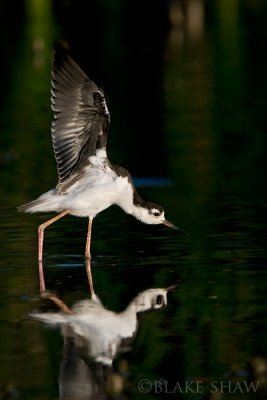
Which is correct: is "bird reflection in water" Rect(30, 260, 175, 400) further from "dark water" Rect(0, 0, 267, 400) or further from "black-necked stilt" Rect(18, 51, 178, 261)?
"black-necked stilt" Rect(18, 51, 178, 261)

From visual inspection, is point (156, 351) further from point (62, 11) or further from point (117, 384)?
point (62, 11)

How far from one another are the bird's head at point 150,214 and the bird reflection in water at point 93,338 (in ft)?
Result: 5.99

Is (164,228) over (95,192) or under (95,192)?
under

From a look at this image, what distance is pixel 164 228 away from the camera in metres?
12.3

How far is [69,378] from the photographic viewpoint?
7617 mm

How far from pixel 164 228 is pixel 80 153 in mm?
1523

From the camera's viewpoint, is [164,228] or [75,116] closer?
[75,116]

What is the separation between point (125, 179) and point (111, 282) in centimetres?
134

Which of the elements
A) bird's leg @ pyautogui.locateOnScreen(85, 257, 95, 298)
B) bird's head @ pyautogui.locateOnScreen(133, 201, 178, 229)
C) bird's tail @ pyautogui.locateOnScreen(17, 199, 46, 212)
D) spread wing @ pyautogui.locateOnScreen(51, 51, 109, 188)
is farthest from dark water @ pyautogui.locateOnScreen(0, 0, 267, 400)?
spread wing @ pyautogui.locateOnScreen(51, 51, 109, 188)

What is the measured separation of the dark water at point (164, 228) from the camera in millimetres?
7934

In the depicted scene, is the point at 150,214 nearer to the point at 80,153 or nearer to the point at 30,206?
the point at 80,153

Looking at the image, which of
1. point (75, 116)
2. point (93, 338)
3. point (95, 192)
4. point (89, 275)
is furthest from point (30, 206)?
point (93, 338)

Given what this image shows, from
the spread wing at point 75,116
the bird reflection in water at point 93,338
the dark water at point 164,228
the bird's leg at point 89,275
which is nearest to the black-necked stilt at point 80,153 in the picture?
the spread wing at point 75,116

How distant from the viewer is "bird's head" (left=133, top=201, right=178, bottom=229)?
11.6m
